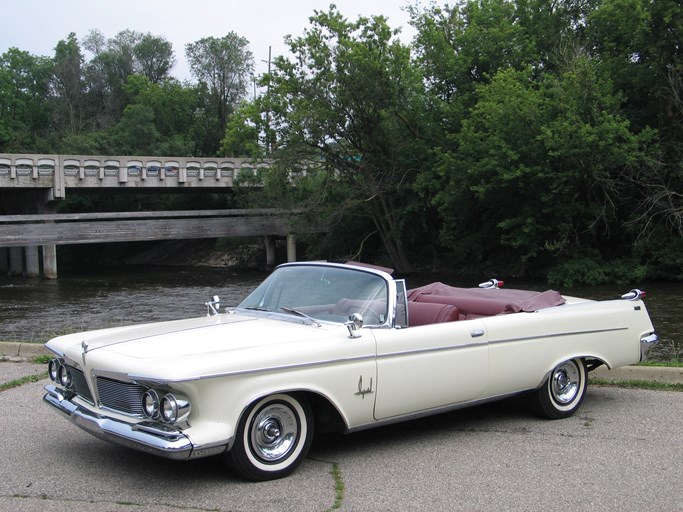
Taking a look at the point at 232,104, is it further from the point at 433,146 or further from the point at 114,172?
the point at 433,146

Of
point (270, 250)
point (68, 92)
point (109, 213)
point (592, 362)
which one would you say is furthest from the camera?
point (68, 92)

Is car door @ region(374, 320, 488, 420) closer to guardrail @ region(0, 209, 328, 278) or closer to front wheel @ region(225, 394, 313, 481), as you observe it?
front wheel @ region(225, 394, 313, 481)

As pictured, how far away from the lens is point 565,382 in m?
6.65

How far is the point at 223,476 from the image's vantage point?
16.3ft

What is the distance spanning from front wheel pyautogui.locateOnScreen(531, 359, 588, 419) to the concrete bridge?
30.4 m

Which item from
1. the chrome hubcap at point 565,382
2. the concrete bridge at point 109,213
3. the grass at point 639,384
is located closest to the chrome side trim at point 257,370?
the chrome hubcap at point 565,382

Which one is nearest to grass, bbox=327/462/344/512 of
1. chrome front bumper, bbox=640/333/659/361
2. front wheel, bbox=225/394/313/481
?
front wheel, bbox=225/394/313/481

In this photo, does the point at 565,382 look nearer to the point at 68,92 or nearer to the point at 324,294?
the point at 324,294

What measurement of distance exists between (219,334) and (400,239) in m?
33.8

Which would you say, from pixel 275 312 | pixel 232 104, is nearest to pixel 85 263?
A: pixel 232 104

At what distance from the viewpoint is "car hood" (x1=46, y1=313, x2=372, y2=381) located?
463 centimetres

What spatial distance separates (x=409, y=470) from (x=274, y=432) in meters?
Answer: 1.03

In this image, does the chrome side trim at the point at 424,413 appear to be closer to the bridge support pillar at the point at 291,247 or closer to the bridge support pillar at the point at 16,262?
the bridge support pillar at the point at 291,247

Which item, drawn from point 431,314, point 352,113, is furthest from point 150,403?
point 352,113
